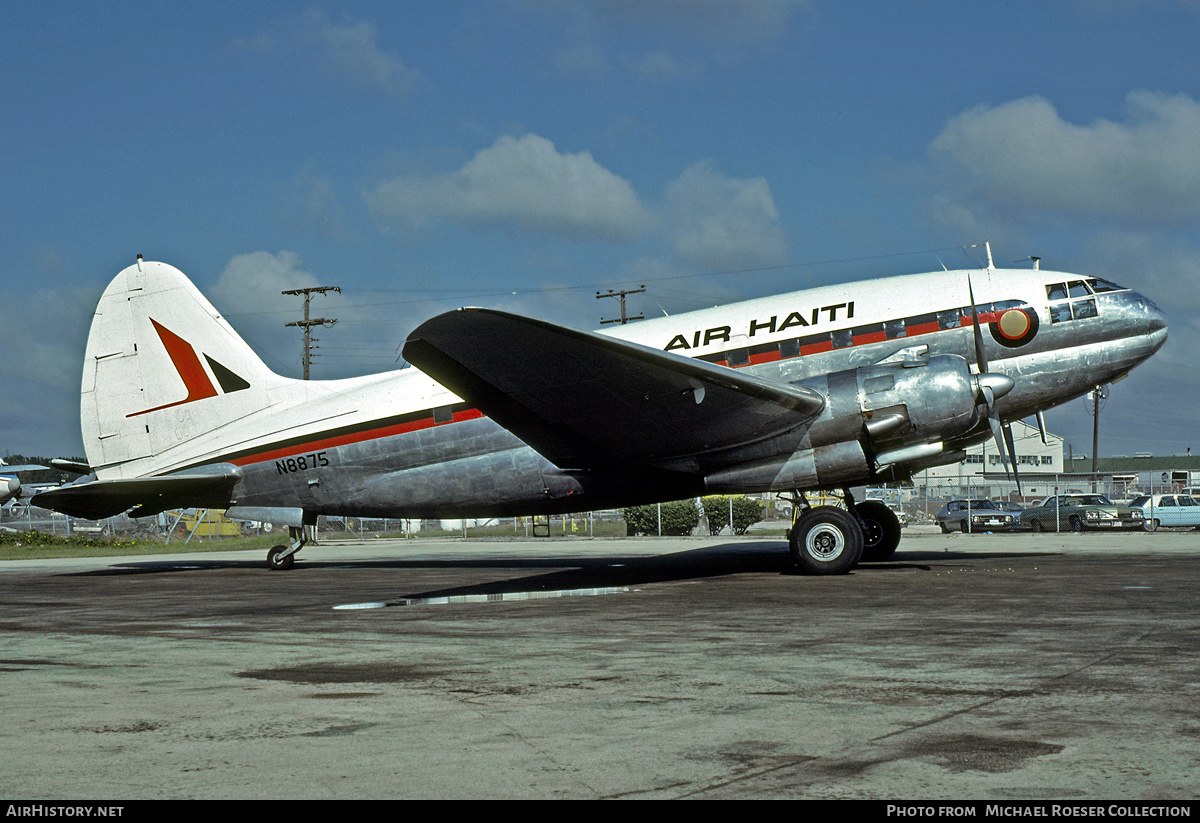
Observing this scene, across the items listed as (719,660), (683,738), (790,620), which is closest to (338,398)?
(790,620)

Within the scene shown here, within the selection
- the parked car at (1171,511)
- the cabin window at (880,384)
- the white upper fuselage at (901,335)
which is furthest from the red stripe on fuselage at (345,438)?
the parked car at (1171,511)

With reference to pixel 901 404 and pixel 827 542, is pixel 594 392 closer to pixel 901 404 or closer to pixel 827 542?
pixel 827 542

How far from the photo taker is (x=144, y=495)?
73.8 ft

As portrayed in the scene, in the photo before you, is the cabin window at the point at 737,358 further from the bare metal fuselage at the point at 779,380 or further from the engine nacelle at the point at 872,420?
the engine nacelle at the point at 872,420

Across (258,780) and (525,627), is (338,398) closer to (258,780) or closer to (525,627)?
(525,627)

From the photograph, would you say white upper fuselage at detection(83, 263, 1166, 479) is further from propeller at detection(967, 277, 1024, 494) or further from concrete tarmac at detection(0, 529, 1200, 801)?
concrete tarmac at detection(0, 529, 1200, 801)

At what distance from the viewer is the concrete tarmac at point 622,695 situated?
15.9 feet

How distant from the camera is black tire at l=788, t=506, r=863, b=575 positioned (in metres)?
17.8

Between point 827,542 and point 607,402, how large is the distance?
16.2ft

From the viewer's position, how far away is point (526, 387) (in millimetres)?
16688

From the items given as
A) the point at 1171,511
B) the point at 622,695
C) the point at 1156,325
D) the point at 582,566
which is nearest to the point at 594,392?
the point at 582,566

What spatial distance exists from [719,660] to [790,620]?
119 inches

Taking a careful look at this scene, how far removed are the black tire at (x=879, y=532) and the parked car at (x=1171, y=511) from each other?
3044 cm

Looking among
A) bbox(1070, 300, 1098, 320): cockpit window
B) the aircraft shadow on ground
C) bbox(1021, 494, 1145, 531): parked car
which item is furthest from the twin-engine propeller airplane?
bbox(1021, 494, 1145, 531): parked car
